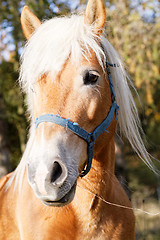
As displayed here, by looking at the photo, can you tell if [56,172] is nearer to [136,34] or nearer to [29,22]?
[29,22]

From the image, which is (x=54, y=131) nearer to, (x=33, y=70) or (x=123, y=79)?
(x=33, y=70)

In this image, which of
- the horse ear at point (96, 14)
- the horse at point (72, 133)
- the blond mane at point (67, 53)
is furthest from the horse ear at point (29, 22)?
the horse ear at point (96, 14)

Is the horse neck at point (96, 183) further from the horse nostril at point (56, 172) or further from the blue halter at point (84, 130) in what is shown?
the horse nostril at point (56, 172)

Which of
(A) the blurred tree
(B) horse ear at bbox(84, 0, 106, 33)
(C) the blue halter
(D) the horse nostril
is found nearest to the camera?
(D) the horse nostril

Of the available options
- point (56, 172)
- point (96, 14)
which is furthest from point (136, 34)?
point (56, 172)

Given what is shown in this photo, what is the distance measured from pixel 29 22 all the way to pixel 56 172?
1504mm

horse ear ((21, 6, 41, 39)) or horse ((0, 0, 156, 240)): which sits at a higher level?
horse ear ((21, 6, 41, 39))

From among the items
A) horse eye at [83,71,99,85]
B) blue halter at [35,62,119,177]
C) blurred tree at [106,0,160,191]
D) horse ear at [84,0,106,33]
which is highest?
horse ear at [84,0,106,33]

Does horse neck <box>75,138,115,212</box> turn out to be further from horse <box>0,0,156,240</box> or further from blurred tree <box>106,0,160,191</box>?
blurred tree <box>106,0,160,191</box>

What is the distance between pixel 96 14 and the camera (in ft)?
7.88

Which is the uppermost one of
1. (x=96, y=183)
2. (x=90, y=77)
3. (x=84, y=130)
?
(x=90, y=77)

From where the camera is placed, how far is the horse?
1.85 meters

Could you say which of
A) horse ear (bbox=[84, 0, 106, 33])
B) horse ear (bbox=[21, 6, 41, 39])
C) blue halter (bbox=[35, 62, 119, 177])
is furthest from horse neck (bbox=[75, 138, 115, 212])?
horse ear (bbox=[21, 6, 41, 39])

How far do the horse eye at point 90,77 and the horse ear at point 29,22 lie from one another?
31.0 inches
